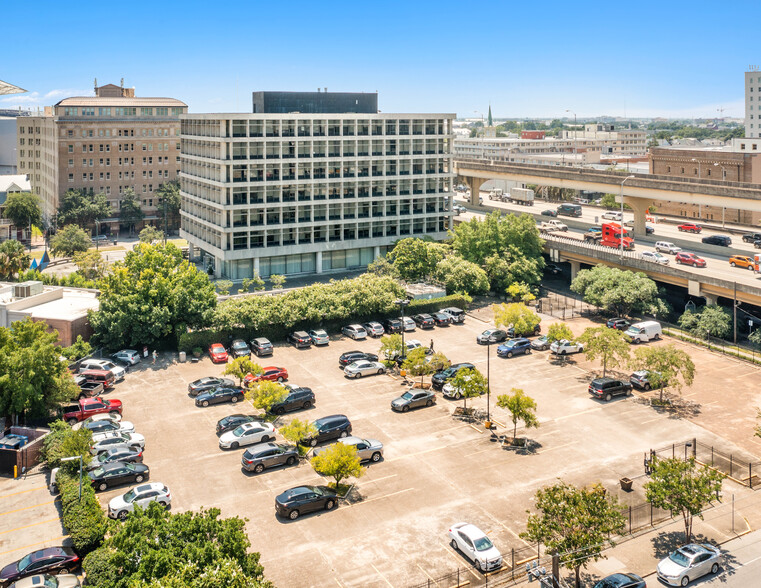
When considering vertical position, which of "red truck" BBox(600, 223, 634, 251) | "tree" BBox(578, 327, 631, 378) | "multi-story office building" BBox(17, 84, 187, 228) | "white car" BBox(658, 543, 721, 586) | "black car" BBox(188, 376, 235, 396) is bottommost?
"white car" BBox(658, 543, 721, 586)

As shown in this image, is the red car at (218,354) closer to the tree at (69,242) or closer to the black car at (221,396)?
the black car at (221,396)

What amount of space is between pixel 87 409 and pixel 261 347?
56.2ft

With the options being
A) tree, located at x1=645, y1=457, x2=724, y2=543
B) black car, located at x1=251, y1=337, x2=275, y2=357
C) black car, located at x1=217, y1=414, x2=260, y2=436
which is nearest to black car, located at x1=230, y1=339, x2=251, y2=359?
black car, located at x1=251, y1=337, x2=275, y2=357

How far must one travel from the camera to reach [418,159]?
9369cm

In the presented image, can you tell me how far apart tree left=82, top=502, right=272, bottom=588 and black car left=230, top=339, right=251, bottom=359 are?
33.7 m

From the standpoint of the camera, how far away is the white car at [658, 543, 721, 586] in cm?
3219

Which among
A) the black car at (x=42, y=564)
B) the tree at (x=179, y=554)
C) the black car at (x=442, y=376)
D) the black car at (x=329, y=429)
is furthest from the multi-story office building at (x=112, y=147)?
the tree at (x=179, y=554)

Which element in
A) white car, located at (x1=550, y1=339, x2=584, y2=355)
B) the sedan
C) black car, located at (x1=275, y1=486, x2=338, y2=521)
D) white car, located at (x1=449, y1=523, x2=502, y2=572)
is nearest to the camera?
white car, located at (x1=449, y1=523, x2=502, y2=572)

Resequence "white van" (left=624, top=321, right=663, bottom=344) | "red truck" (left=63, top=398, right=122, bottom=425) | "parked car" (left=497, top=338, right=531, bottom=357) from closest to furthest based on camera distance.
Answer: "red truck" (left=63, top=398, right=122, bottom=425) < "parked car" (left=497, top=338, right=531, bottom=357) < "white van" (left=624, top=321, right=663, bottom=344)

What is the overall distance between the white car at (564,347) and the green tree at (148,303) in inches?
1213

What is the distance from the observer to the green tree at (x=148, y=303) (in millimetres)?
61562

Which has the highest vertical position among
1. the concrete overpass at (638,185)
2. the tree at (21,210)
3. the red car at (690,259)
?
the concrete overpass at (638,185)

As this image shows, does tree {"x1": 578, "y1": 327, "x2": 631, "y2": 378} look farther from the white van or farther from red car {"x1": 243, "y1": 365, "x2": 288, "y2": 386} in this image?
red car {"x1": 243, "y1": 365, "x2": 288, "y2": 386}

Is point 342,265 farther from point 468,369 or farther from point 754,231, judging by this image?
point 754,231
